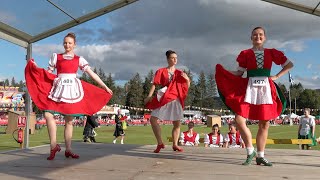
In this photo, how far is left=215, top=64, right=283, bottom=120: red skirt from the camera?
562cm

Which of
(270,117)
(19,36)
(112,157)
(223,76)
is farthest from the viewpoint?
(19,36)

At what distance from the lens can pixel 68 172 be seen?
4762 mm

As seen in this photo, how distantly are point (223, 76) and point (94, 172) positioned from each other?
2422 millimetres

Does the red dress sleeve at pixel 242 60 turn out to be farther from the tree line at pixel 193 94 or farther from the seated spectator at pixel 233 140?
the tree line at pixel 193 94

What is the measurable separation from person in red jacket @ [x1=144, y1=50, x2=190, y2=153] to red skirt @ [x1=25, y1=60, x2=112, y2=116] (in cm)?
118

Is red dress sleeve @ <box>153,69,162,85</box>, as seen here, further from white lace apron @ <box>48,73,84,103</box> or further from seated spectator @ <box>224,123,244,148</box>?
seated spectator @ <box>224,123,244,148</box>

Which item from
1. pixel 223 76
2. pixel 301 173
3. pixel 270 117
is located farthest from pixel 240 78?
pixel 301 173

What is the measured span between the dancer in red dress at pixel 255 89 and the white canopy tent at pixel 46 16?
284cm

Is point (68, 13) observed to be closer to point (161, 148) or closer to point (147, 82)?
point (161, 148)

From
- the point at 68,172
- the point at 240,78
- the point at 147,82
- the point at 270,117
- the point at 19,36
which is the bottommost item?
the point at 68,172

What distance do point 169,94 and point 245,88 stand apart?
1.98 metres

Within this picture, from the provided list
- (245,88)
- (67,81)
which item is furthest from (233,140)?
(67,81)

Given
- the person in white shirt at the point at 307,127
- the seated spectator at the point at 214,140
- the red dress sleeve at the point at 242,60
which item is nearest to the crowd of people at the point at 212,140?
the seated spectator at the point at 214,140

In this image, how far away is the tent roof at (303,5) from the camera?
21.7 feet
